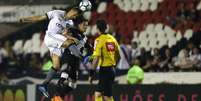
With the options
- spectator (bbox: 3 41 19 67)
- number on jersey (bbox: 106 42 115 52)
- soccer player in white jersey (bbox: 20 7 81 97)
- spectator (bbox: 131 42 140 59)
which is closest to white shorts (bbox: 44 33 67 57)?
soccer player in white jersey (bbox: 20 7 81 97)

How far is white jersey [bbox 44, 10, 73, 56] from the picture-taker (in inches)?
661

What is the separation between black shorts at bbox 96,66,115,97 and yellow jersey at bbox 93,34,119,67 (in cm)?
11

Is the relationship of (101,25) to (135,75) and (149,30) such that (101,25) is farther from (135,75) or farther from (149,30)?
(149,30)

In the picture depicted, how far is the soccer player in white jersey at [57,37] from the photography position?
55.0 ft

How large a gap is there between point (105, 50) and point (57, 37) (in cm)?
104

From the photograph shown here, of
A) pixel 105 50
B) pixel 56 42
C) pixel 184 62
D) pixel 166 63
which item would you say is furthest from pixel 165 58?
pixel 56 42

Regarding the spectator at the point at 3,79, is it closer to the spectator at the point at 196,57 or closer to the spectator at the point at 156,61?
the spectator at the point at 156,61

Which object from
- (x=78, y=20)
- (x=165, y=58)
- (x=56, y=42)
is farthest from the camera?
(x=165, y=58)

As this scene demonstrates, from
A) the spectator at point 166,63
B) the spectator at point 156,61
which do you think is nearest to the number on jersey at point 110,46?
the spectator at point 166,63

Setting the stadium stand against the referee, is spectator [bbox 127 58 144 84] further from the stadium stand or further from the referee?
the referee

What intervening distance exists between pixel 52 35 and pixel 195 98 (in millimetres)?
3802

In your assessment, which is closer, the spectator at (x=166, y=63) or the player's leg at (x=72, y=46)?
the player's leg at (x=72, y=46)

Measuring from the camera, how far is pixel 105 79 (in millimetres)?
17094

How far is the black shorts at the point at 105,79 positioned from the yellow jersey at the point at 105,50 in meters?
0.11
